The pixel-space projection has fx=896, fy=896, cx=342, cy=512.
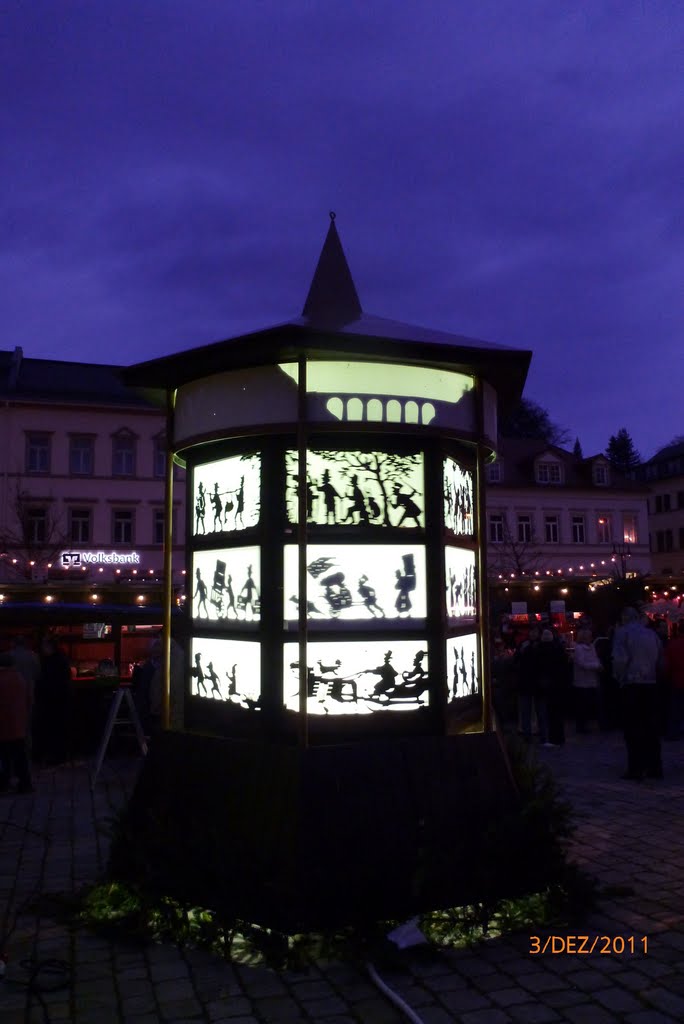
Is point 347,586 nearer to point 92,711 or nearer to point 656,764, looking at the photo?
point 656,764

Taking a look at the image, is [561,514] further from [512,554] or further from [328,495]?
[328,495]

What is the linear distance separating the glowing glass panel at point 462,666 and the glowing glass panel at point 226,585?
1321 millimetres

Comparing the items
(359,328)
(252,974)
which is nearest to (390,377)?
(359,328)

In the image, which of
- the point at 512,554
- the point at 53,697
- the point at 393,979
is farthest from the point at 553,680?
the point at 512,554

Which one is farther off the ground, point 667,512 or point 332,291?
point 667,512

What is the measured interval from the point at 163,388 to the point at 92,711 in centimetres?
936

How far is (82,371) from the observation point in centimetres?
4791

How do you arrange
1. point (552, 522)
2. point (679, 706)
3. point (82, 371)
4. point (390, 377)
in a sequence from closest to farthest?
point (390, 377) < point (679, 706) < point (82, 371) < point (552, 522)

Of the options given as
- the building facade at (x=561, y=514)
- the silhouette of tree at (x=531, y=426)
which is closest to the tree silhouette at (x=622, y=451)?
the silhouette of tree at (x=531, y=426)

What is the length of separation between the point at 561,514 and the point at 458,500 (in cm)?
5012

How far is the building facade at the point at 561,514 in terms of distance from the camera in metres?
53.1

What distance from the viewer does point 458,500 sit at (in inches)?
252

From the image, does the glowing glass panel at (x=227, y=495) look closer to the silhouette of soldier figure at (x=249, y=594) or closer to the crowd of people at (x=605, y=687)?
the silhouette of soldier figure at (x=249, y=594)
